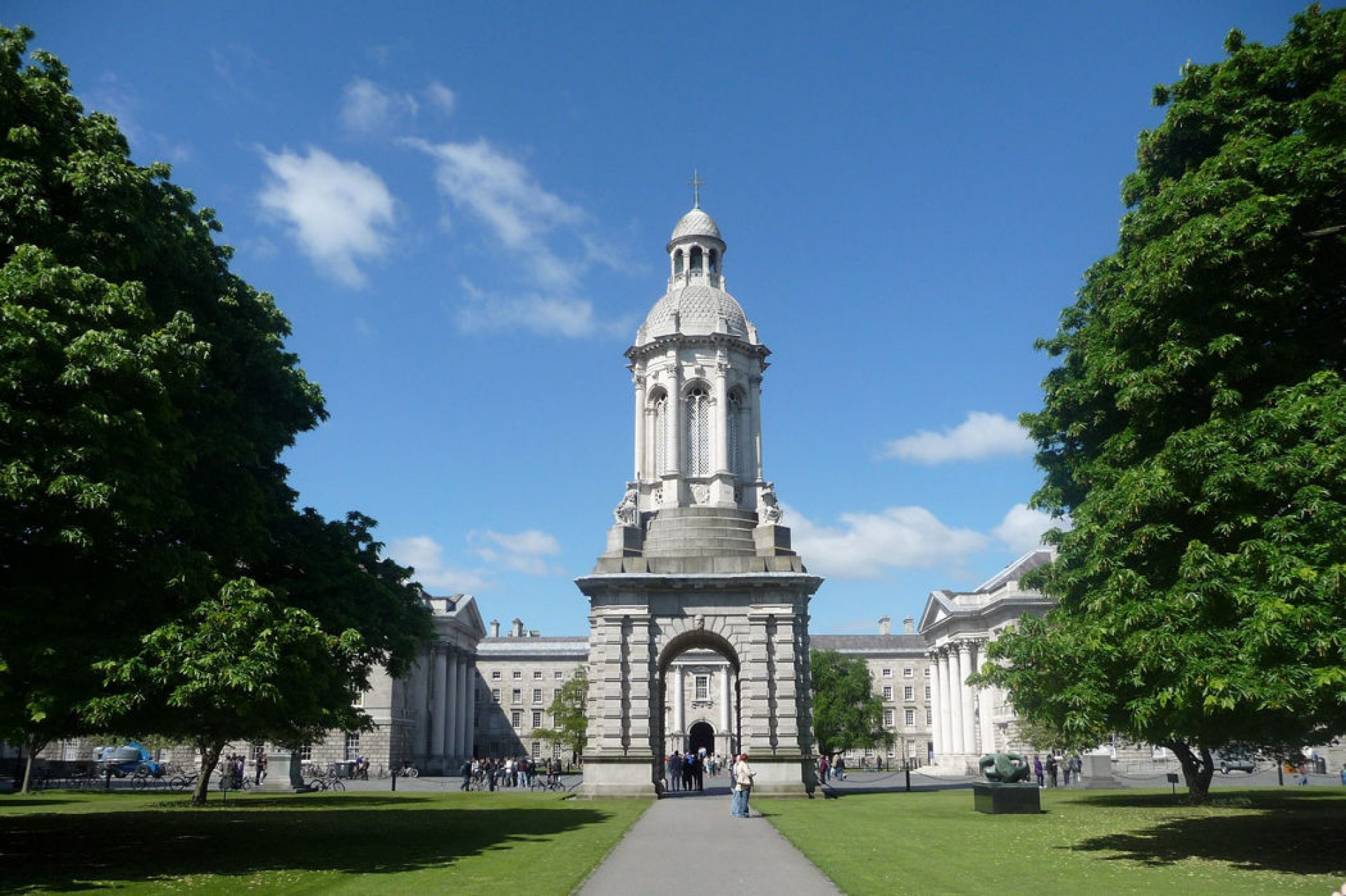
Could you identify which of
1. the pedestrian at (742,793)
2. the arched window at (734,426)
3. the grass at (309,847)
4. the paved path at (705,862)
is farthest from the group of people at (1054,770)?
the grass at (309,847)

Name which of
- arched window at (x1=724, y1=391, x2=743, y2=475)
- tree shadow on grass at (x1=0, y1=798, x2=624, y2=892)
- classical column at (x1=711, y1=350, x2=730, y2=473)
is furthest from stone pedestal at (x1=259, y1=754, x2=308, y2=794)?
arched window at (x1=724, y1=391, x2=743, y2=475)

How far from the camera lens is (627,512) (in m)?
37.9

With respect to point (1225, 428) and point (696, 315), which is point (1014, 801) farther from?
point (696, 315)

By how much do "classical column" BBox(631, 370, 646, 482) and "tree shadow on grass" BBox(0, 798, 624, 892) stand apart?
1392 centimetres

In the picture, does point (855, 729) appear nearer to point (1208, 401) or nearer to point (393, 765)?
point (393, 765)

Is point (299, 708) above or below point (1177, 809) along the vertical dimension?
above

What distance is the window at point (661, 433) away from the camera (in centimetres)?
4081

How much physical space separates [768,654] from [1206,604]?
2133cm

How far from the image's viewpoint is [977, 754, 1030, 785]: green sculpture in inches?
1346

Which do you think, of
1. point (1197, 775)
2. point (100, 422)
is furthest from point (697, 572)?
point (100, 422)

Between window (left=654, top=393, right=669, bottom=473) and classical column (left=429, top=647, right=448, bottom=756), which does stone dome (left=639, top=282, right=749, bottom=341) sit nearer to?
window (left=654, top=393, right=669, bottom=473)

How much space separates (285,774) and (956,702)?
164ft

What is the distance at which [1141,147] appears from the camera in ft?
64.2

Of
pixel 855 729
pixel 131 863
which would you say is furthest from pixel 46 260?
pixel 855 729
